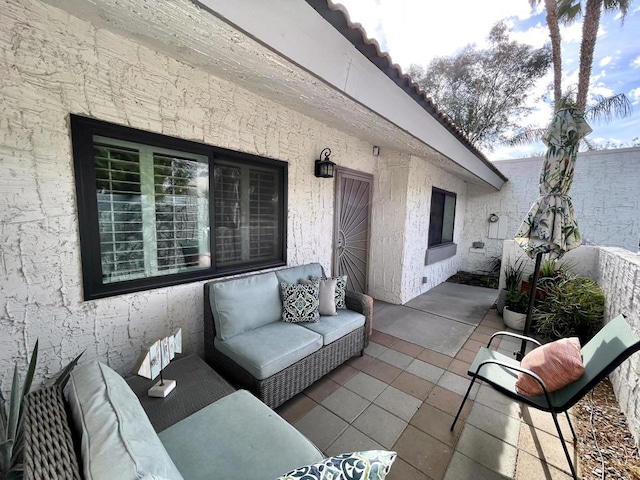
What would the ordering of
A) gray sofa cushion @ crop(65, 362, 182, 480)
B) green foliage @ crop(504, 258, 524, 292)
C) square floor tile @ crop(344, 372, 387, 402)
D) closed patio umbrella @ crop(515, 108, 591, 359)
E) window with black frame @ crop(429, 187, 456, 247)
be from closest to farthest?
gray sofa cushion @ crop(65, 362, 182, 480) < closed patio umbrella @ crop(515, 108, 591, 359) < square floor tile @ crop(344, 372, 387, 402) < green foliage @ crop(504, 258, 524, 292) < window with black frame @ crop(429, 187, 456, 247)

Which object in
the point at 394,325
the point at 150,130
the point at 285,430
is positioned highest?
the point at 150,130

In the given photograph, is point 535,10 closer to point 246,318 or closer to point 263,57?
point 263,57

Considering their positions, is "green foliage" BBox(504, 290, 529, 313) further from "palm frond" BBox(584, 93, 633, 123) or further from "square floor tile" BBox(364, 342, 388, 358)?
"palm frond" BBox(584, 93, 633, 123)

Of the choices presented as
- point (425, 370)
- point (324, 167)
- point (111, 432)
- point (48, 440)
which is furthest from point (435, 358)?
point (48, 440)

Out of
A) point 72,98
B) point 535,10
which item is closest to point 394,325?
point 72,98

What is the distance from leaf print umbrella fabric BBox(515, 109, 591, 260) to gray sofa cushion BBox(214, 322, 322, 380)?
226 centimetres

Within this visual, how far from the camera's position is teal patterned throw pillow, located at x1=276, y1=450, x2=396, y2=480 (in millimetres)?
727

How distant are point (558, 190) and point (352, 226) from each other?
270 cm

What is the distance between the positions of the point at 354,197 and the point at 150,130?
10.1 feet

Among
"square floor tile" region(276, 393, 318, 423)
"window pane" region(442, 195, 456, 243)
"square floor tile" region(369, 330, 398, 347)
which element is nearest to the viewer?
"square floor tile" region(276, 393, 318, 423)

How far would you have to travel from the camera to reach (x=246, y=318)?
233 cm

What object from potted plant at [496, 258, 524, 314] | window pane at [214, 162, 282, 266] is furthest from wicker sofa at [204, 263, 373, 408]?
potted plant at [496, 258, 524, 314]

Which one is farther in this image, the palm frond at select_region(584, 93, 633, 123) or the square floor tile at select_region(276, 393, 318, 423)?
the palm frond at select_region(584, 93, 633, 123)

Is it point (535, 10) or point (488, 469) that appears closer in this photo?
point (488, 469)
